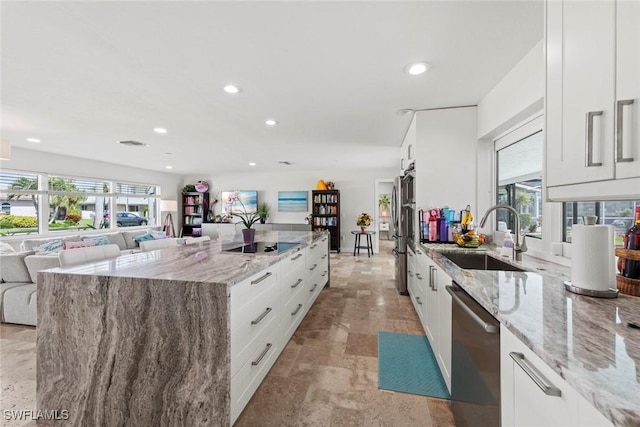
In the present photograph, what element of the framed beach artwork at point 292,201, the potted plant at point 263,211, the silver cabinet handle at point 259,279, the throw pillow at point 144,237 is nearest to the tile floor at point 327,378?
the silver cabinet handle at point 259,279

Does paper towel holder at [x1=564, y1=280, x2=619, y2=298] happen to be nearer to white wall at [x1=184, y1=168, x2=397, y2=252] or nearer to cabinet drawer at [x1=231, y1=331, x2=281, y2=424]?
cabinet drawer at [x1=231, y1=331, x2=281, y2=424]

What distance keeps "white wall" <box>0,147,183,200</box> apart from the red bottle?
6901 mm

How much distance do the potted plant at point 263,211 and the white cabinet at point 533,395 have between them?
7531 millimetres

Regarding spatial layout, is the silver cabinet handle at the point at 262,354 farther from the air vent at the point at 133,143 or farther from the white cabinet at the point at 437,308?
the air vent at the point at 133,143

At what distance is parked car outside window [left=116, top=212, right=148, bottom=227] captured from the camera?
6.73m

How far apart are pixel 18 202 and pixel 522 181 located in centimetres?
767

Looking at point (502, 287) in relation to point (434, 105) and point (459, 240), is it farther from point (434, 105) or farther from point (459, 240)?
point (434, 105)

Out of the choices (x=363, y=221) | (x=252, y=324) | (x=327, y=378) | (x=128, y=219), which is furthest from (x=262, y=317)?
(x=128, y=219)

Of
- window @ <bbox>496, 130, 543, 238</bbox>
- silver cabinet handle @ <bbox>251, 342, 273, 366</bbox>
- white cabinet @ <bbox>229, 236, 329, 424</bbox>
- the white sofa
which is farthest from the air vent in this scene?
window @ <bbox>496, 130, 543, 238</bbox>

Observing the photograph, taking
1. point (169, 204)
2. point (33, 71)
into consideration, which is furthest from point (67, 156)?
point (33, 71)

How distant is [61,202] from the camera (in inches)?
216

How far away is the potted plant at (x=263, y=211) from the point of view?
26.5 feet

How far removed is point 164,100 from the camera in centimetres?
268

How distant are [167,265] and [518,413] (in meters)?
1.91
